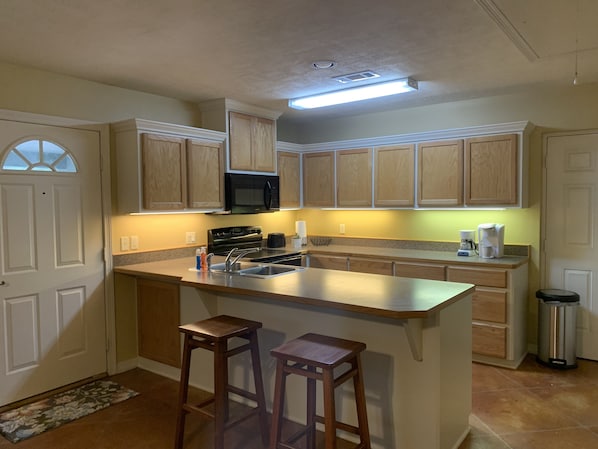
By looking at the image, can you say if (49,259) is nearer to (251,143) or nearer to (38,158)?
(38,158)

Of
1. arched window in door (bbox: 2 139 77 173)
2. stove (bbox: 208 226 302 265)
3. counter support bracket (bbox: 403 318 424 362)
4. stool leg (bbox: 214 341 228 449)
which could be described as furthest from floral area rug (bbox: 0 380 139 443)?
counter support bracket (bbox: 403 318 424 362)

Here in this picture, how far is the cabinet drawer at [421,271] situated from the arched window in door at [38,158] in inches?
119

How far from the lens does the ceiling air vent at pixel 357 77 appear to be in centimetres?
343

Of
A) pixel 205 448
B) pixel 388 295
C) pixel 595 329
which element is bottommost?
pixel 205 448

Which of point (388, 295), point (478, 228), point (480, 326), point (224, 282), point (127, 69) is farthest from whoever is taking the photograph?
point (478, 228)

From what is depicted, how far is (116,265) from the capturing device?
381 cm

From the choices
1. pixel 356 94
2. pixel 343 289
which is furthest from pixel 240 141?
pixel 343 289

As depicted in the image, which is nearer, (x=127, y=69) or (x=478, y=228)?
(x=127, y=69)

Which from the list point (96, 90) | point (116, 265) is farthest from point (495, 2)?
point (116, 265)

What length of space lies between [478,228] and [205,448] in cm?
305

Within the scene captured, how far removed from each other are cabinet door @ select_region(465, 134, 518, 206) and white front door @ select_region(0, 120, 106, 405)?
10.9 ft

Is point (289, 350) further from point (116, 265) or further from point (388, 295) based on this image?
point (116, 265)

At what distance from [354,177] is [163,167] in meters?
2.15

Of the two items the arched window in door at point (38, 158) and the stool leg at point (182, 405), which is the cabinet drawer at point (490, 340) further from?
the arched window in door at point (38, 158)
